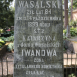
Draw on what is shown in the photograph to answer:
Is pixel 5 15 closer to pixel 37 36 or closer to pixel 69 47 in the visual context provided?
pixel 69 47

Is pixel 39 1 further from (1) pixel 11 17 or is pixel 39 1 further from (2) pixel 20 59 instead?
(1) pixel 11 17

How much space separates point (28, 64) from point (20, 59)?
208mm

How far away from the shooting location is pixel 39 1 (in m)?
2.26

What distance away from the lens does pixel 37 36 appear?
227 cm

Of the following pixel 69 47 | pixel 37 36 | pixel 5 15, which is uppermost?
pixel 5 15

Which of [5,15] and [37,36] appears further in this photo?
[5,15]

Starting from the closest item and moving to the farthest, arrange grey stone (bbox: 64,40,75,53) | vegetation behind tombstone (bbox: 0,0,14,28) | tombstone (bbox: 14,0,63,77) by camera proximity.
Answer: tombstone (bbox: 14,0,63,77), grey stone (bbox: 64,40,75,53), vegetation behind tombstone (bbox: 0,0,14,28)

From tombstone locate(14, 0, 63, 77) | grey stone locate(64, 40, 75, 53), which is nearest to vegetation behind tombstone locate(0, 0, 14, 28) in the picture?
grey stone locate(64, 40, 75, 53)

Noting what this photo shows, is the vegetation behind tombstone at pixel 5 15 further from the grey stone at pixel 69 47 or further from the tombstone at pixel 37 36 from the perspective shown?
the tombstone at pixel 37 36

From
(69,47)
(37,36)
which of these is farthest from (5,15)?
(37,36)

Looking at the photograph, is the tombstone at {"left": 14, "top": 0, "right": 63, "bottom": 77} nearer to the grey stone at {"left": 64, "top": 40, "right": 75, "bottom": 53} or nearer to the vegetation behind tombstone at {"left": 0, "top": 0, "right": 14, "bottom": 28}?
the grey stone at {"left": 64, "top": 40, "right": 75, "bottom": 53}

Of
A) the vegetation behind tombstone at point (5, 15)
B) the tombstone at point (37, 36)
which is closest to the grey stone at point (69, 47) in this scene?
the tombstone at point (37, 36)

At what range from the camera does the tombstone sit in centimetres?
225

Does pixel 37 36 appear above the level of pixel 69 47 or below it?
above
